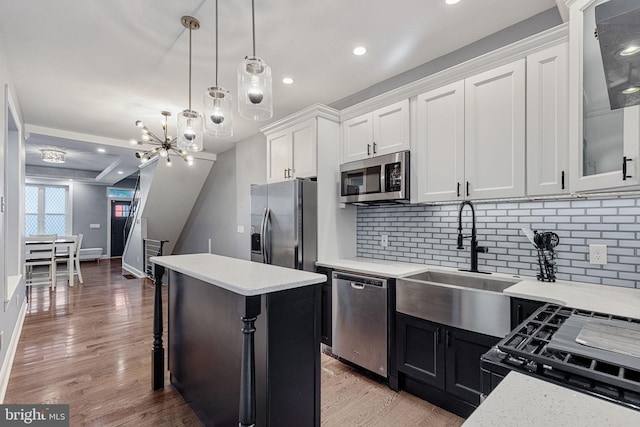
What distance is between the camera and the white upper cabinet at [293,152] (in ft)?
10.6

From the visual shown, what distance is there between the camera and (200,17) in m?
2.22

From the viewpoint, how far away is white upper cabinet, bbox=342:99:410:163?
273 centimetres

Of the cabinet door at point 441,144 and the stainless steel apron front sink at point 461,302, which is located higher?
the cabinet door at point 441,144

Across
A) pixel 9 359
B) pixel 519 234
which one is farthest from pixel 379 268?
pixel 9 359

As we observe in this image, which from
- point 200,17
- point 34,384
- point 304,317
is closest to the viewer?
point 304,317

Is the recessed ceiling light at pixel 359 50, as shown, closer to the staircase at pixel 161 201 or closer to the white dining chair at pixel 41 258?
the staircase at pixel 161 201

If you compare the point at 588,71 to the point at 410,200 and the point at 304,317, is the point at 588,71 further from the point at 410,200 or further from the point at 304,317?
the point at 304,317

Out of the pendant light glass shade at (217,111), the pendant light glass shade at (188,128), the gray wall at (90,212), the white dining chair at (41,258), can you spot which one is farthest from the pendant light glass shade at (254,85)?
the gray wall at (90,212)

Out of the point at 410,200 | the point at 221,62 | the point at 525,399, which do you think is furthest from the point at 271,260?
the point at 525,399

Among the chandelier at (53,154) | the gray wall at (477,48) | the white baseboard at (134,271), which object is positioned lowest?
the white baseboard at (134,271)

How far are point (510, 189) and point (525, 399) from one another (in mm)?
1782

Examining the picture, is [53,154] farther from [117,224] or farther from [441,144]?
[441,144]

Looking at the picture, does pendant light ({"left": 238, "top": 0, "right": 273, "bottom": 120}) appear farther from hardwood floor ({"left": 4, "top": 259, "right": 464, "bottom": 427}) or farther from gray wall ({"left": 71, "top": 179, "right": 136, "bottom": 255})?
gray wall ({"left": 71, "top": 179, "right": 136, "bottom": 255})

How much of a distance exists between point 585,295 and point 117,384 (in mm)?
3309
